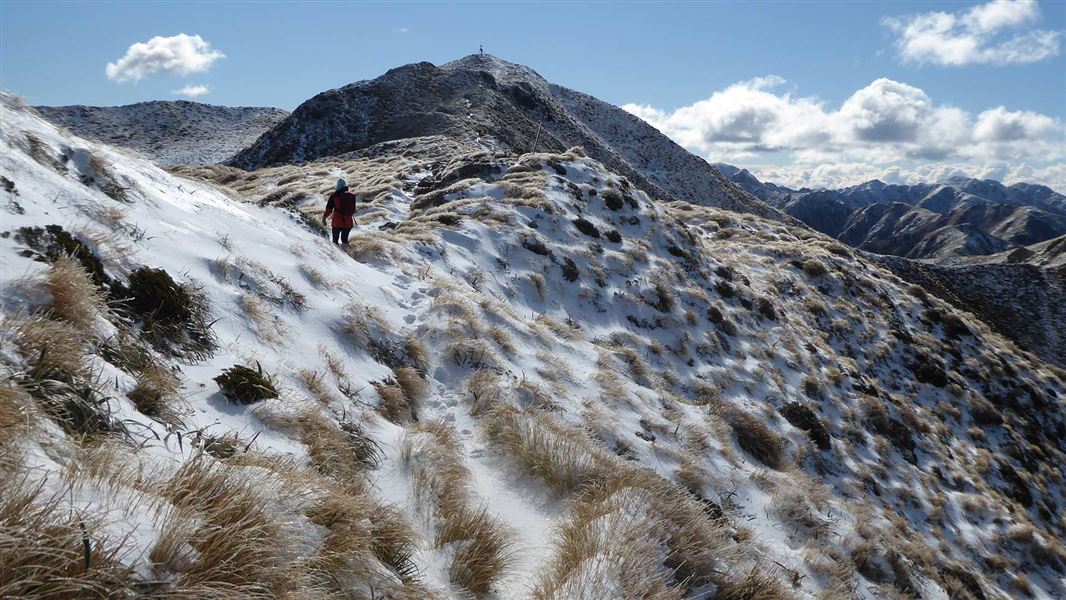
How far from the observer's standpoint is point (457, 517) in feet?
15.1

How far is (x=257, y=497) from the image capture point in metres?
3.30

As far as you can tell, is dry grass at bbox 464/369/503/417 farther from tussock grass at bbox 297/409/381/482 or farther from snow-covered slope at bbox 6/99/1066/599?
tussock grass at bbox 297/409/381/482

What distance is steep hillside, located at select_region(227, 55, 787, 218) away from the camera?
A: 38.4 metres

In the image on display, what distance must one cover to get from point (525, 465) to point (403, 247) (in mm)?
7179

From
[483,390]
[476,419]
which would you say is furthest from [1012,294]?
[476,419]

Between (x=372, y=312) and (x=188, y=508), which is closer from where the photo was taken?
(x=188, y=508)

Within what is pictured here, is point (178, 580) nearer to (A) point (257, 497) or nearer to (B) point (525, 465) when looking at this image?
(A) point (257, 497)

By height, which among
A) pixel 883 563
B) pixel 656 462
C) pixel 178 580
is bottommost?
pixel 883 563

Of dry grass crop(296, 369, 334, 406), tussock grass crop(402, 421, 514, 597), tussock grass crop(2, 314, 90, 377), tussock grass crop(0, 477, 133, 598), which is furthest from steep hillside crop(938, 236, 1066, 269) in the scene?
tussock grass crop(0, 477, 133, 598)

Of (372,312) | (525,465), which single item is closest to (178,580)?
(525,465)

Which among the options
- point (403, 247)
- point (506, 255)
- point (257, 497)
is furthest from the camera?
point (506, 255)

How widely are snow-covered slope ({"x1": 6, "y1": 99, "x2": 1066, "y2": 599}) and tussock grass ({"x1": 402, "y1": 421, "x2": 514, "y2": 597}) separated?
27mm

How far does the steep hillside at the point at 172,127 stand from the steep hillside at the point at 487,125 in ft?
29.3

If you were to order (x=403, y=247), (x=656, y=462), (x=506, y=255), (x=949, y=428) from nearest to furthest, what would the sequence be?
(x=656, y=462) → (x=403, y=247) → (x=506, y=255) → (x=949, y=428)
